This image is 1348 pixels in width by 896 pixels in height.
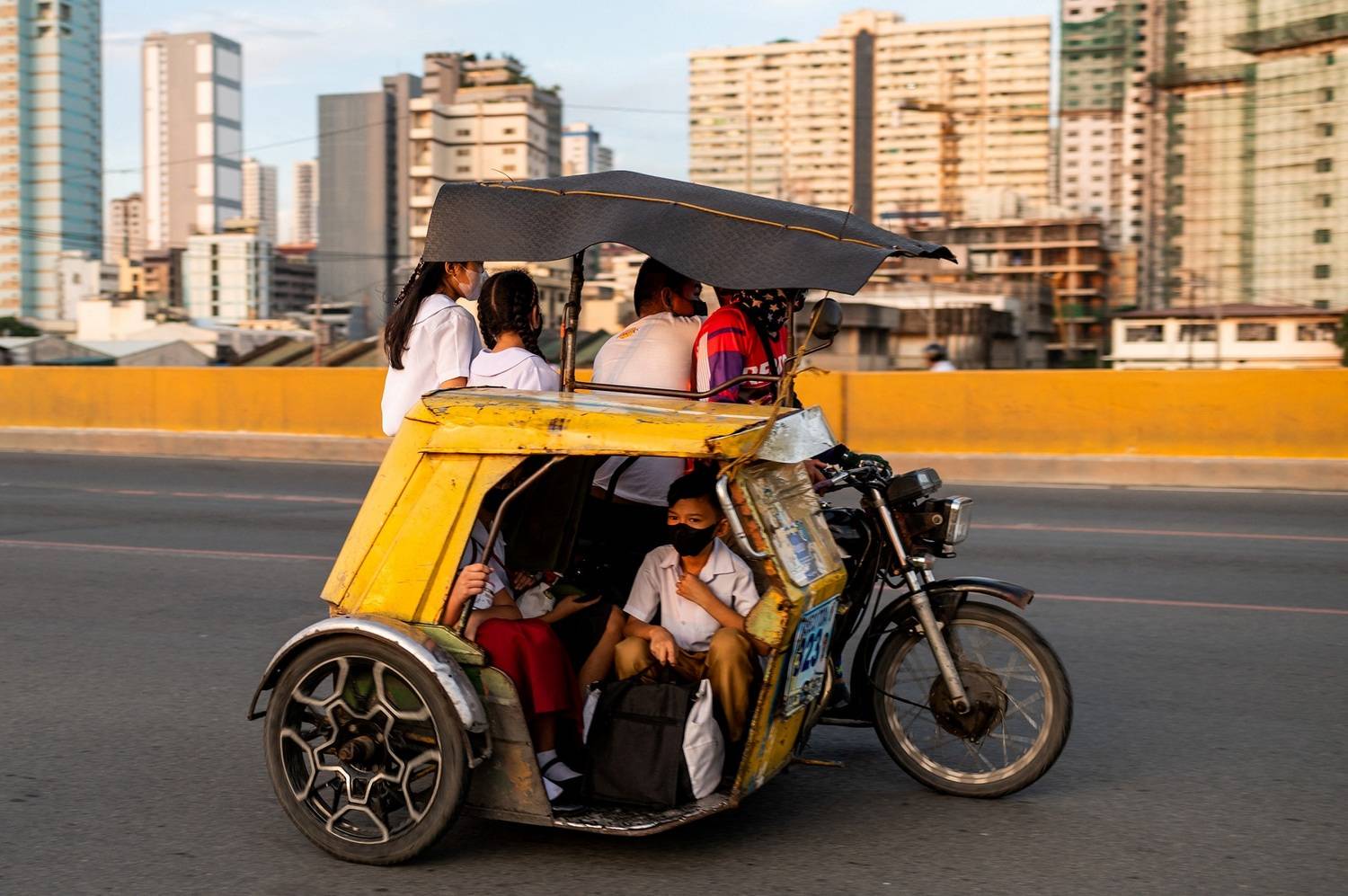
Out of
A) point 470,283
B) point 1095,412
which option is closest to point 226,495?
point 1095,412

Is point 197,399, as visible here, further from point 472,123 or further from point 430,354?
point 472,123

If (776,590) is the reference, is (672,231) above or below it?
above

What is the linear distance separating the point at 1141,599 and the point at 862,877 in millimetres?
4645

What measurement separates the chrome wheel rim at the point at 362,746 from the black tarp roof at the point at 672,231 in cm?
126

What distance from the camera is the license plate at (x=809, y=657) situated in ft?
13.4

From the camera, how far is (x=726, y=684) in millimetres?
4027

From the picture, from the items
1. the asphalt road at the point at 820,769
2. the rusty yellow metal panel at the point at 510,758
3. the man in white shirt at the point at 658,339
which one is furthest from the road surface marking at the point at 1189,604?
the rusty yellow metal panel at the point at 510,758

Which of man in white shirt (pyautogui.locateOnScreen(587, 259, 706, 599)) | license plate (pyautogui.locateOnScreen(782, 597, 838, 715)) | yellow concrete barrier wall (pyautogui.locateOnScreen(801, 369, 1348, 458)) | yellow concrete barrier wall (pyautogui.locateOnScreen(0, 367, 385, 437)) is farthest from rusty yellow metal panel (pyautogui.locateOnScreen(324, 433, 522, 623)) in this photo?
yellow concrete barrier wall (pyautogui.locateOnScreen(0, 367, 385, 437))

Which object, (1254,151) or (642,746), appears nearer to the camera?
(642,746)

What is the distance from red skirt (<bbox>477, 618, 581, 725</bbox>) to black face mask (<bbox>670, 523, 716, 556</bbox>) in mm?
459

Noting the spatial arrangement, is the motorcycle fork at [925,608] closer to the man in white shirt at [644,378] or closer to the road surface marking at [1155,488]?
the man in white shirt at [644,378]

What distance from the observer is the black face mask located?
4.19 metres

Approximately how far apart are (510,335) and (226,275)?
193 metres

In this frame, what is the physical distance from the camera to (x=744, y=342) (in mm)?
4824
